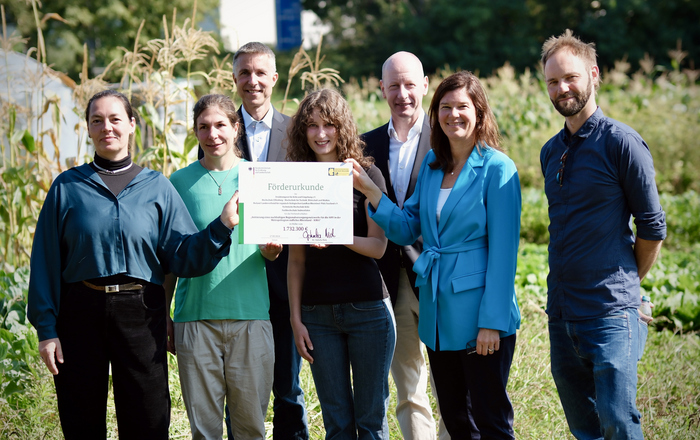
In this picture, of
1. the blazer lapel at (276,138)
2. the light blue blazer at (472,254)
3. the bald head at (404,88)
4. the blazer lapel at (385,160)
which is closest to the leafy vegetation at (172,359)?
the blazer lapel at (276,138)

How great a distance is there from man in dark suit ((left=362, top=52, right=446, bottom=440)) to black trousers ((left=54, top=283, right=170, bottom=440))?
136 centimetres

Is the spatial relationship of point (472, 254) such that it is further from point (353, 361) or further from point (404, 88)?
point (404, 88)

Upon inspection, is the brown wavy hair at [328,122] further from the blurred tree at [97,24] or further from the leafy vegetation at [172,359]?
the blurred tree at [97,24]

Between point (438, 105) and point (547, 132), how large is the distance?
9.63m

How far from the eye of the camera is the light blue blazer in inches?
110

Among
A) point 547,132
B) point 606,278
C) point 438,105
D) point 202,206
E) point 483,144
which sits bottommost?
point 606,278

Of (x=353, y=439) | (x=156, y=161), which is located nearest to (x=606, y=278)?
(x=353, y=439)

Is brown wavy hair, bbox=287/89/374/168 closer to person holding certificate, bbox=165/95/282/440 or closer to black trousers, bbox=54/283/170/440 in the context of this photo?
person holding certificate, bbox=165/95/282/440

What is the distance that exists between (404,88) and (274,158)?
89 cm

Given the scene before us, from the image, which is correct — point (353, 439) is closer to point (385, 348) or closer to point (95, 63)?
point (385, 348)

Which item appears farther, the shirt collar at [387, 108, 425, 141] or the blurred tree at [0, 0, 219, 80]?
the blurred tree at [0, 0, 219, 80]

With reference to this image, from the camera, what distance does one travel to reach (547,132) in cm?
1196

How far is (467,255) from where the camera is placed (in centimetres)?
288
